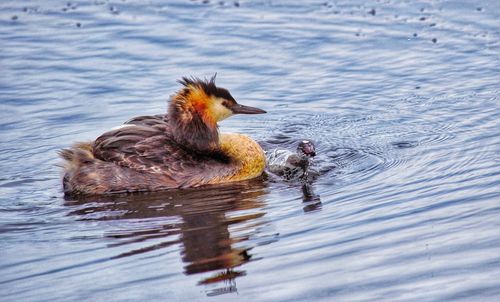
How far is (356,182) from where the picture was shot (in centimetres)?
1010

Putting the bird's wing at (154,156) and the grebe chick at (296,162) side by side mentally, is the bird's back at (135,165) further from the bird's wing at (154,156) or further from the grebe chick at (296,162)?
the grebe chick at (296,162)

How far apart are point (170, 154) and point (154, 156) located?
17cm

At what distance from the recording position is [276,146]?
11.8 metres

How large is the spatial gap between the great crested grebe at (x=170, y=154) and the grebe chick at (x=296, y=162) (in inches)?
12.9

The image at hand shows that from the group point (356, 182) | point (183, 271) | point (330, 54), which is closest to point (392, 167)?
point (356, 182)

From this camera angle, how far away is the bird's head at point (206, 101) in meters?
10.6

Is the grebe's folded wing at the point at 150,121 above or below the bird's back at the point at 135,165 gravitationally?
above

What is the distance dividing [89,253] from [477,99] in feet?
20.0

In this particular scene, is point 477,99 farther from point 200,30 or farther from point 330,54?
point 200,30

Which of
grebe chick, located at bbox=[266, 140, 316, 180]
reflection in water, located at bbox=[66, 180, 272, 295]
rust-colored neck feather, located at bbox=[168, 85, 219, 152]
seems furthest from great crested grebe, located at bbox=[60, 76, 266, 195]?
grebe chick, located at bbox=[266, 140, 316, 180]

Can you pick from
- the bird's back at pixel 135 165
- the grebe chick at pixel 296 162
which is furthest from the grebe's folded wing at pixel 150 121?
the grebe chick at pixel 296 162

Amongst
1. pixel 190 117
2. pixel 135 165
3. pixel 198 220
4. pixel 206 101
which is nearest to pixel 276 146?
pixel 206 101

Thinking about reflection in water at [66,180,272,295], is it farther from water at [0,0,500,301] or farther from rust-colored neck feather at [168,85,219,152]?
rust-colored neck feather at [168,85,219,152]

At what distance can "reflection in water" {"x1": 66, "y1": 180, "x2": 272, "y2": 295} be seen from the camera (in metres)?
7.92
